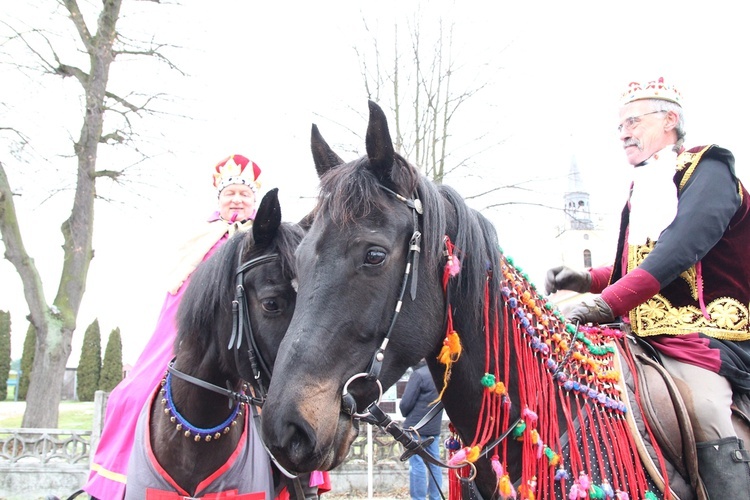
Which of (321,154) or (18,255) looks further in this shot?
(18,255)

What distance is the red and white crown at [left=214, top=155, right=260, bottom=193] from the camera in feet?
16.5

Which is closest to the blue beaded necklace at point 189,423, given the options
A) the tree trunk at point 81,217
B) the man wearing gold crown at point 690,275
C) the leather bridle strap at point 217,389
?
the leather bridle strap at point 217,389

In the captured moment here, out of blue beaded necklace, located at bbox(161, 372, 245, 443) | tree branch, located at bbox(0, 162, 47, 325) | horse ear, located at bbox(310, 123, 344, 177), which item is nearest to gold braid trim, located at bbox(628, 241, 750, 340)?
horse ear, located at bbox(310, 123, 344, 177)

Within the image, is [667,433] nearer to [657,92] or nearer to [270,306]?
[657,92]

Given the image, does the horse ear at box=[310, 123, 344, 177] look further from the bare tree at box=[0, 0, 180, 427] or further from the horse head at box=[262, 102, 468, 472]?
the bare tree at box=[0, 0, 180, 427]

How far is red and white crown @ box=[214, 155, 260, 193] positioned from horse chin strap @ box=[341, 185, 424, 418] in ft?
9.96

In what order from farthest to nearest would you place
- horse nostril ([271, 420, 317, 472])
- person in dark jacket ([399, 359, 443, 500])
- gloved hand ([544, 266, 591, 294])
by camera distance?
1. person in dark jacket ([399, 359, 443, 500])
2. gloved hand ([544, 266, 591, 294])
3. horse nostril ([271, 420, 317, 472])

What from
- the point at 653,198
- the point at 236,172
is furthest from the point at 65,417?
the point at 653,198

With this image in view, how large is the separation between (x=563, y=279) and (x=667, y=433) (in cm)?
88

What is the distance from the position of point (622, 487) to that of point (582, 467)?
15 centimetres

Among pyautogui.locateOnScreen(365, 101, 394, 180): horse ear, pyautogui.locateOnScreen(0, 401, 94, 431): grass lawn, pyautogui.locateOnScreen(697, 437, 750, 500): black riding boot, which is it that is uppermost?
pyautogui.locateOnScreen(365, 101, 394, 180): horse ear

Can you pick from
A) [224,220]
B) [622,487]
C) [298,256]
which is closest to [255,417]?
[224,220]

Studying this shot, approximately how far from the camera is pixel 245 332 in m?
3.36

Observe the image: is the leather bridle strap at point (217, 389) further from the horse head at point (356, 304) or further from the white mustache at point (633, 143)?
the white mustache at point (633, 143)
